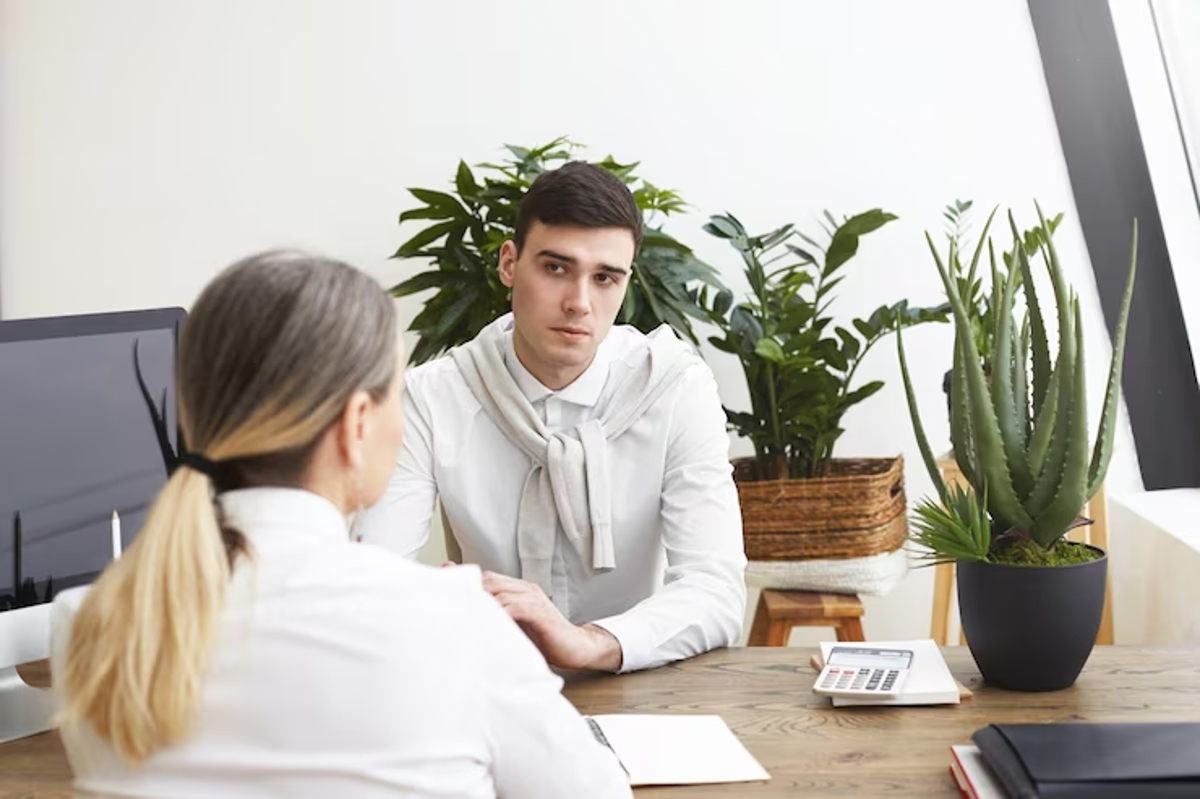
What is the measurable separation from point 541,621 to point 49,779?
1.95ft

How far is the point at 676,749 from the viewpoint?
1441mm

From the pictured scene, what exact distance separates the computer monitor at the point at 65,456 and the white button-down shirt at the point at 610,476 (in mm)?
503

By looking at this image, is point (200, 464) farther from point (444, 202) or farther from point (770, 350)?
point (444, 202)

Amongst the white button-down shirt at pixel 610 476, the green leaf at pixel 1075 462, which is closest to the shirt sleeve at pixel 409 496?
the white button-down shirt at pixel 610 476

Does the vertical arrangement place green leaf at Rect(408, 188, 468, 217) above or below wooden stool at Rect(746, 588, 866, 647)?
above

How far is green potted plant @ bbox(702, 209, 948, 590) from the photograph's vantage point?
284 cm

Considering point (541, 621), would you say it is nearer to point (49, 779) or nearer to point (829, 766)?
point (829, 766)

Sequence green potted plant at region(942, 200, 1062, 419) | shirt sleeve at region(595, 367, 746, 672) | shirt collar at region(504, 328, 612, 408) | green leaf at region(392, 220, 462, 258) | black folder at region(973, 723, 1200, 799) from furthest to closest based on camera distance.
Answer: green leaf at region(392, 220, 462, 258)
green potted plant at region(942, 200, 1062, 419)
shirt collar at region(504, 328, 612, 408)
shirt sleeve at region(595, 367, 746, 672)
black folder at region(973, 723, 1200, 799)

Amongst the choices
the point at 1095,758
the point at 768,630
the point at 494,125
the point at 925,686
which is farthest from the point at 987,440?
the point at 494,125

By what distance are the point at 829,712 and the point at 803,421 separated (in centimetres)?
140

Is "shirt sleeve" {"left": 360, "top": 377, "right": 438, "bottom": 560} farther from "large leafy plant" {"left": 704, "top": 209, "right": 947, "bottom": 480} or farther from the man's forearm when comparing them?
"large leafy plant" {"left": 704, "top": 209, "right": 947, "bottom": 480}

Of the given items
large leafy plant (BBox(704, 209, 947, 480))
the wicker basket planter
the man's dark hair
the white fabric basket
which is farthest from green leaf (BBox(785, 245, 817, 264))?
the man's dark hair

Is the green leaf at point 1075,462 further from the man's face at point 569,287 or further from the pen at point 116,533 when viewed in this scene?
the pen at point 116,533

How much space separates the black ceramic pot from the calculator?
0.11 metres
